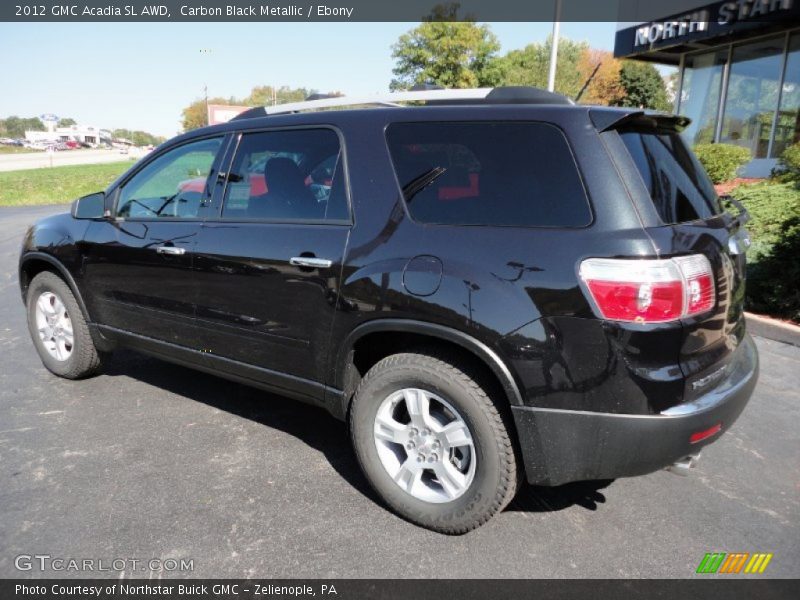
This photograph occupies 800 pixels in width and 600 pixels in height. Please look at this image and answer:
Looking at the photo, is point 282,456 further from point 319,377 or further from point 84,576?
point 84,576

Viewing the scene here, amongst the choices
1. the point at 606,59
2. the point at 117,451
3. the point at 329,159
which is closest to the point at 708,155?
the point at 329,159

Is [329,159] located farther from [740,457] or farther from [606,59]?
[606,59]

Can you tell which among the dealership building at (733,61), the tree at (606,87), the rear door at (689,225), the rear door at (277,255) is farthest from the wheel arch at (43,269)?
the tree at (606,87)

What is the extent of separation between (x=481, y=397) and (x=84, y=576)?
177 cm

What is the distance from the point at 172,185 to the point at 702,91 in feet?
61.2

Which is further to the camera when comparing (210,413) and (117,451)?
(210,413)

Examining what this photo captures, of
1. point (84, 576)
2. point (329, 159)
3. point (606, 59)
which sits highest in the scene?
point (606, 59)

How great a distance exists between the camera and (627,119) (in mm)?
2461

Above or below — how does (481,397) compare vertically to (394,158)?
below

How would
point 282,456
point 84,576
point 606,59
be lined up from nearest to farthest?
point 84,576
point 282,456
point 606,59

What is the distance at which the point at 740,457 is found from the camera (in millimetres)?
3486

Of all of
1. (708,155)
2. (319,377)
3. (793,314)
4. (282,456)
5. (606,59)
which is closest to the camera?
(319,377)

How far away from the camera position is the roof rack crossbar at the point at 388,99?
2896 millimetres

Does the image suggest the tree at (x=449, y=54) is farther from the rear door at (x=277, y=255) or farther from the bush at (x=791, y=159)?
the rear door at (x=277, y=255)
